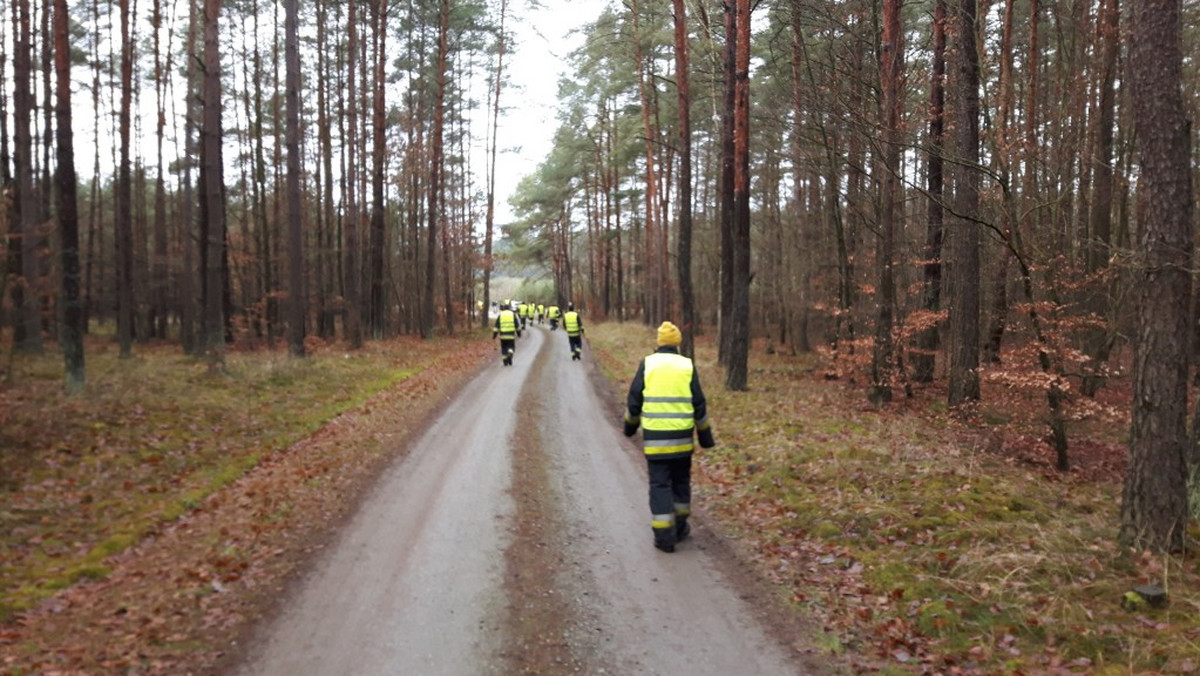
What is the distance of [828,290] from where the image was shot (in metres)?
20.1

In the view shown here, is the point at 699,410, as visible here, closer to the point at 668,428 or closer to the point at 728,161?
the point at 668,428

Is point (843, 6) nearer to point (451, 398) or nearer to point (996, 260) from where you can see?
point (996, 260)

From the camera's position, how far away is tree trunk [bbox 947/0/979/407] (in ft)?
34.3

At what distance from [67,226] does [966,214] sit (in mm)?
14763

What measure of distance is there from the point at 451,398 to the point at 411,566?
951cm

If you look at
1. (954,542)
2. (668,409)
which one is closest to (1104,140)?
(954,542)

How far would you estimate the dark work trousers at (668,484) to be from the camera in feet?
20.4

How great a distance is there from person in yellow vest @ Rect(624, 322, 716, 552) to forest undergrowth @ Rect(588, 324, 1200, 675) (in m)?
0.79

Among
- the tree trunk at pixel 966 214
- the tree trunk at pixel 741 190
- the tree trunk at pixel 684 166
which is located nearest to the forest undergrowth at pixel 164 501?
the tree trunk at pixel 741 190

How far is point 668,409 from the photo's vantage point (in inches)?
247

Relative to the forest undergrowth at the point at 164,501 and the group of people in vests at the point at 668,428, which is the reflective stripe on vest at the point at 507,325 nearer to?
the forest undergrowth at the point at 164,501

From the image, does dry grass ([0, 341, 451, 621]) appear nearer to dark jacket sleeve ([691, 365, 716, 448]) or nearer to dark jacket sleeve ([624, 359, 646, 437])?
dark jacket sleeve ([624, 359, 646, 437])

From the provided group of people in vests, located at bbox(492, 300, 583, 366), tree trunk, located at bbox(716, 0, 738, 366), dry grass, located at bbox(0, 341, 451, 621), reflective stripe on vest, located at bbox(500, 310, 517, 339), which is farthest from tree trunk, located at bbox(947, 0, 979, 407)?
group of people in vests, located at bbox(492, 300, 583, 366)

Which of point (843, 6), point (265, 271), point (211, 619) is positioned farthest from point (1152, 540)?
point (265, 271)
